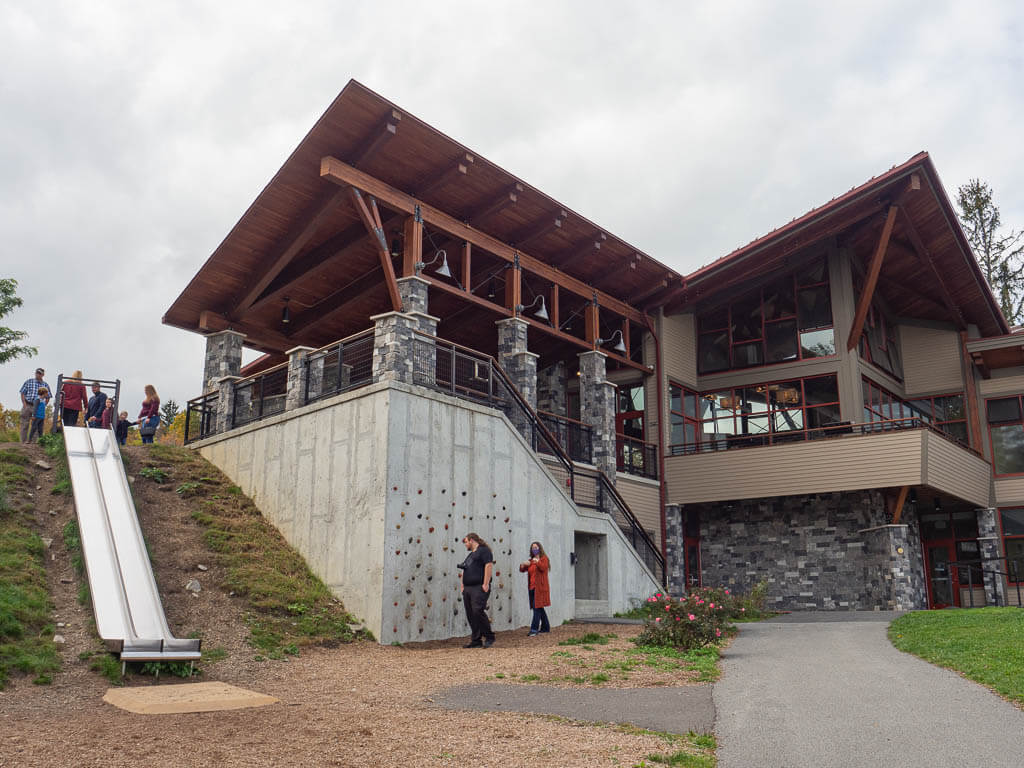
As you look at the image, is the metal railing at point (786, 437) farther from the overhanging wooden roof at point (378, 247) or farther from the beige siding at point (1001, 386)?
the overhanging wooden roof at point (378, 247)

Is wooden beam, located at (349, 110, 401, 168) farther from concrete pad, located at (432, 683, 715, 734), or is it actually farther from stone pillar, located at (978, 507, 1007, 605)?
stone pillar, located at (978, 507, 1007, 605)

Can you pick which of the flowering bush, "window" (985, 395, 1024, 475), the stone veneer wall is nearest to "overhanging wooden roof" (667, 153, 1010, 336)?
"window" (985, 395, 1024, 475)

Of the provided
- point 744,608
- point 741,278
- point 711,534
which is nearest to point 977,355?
point 741,278

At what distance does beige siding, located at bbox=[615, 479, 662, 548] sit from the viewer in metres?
20.2

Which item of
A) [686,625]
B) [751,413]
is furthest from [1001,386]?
[686,625]

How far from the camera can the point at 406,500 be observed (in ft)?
40.8

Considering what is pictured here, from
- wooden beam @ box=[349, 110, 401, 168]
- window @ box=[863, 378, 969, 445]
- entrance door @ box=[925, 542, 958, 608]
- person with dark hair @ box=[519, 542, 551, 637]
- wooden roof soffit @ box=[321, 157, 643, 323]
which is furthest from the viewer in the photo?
window @ box=[863, 378, 969, 445]

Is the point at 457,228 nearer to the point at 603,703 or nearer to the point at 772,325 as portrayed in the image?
the point at 772,325

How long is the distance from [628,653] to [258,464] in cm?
748

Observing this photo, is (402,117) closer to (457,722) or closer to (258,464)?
(258,464)

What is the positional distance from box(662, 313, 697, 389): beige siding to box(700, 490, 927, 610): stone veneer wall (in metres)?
3.45

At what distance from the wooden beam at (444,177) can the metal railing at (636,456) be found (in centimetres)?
780

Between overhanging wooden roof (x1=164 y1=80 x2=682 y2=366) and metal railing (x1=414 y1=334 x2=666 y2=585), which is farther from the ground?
overhanging wooden roof (x1=164 y1=80 x2=682 y2=366)

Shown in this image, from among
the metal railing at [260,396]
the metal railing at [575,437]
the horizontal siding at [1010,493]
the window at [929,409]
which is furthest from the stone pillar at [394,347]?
the horizontal siding at [1010,493]
